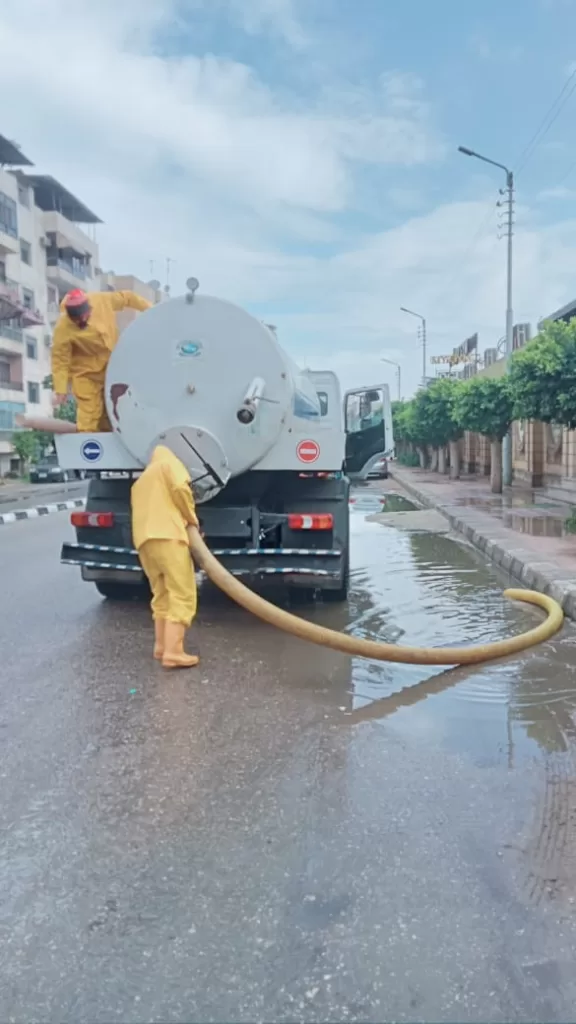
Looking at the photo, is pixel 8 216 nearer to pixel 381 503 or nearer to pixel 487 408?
pixel 381 503

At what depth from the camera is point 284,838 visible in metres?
3.30

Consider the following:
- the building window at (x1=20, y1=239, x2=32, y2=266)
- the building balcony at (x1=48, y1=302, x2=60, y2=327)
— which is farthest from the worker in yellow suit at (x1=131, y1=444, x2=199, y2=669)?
the building balcony at (x1=48, y1=302, x2=60, y2=327)

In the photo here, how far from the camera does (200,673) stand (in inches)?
222

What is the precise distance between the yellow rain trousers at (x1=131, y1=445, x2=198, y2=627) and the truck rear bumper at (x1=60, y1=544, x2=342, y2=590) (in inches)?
40.3

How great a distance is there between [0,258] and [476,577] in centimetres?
4048

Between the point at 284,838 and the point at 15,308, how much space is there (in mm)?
43789

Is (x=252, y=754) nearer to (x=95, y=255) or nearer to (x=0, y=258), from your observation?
(x=0, y=258)

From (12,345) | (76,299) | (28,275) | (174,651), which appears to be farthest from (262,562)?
(28,275)

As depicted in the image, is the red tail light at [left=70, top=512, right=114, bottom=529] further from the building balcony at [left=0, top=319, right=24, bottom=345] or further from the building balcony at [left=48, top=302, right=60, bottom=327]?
the building balcony at [left=48, top=302, right=60, bottom=327]

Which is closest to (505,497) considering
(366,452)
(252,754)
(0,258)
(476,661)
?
(366,452)

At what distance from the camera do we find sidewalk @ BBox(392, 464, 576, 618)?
8.93 m

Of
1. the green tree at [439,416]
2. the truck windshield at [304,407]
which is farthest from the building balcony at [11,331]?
the truck windshield at [304,407]

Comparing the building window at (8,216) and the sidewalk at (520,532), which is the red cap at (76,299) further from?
the building window at (8,216)

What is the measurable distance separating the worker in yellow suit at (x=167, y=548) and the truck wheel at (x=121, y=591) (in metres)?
2.36
